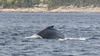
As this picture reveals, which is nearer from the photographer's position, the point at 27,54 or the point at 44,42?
the point at 27,54

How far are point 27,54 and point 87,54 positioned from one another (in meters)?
5.17

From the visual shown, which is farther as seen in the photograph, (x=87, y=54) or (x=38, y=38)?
(x=38, y=38)

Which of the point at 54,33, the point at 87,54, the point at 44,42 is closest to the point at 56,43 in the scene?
the point at 44,42

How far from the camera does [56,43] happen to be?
47.7 metres

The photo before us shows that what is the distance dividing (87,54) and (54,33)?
15.0 meters

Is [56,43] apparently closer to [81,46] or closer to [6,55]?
[81,46]

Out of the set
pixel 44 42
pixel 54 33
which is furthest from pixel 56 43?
pixel 54 33

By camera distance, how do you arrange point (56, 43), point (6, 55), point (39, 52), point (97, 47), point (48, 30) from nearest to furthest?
1. point (6, 55)
2. point (39, 52)
3. point (97, 47)
4. point (56, 43)
5. point (48, 30)

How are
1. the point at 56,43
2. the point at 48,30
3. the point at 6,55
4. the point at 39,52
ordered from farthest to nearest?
1. the point at 48,30
2. the point at 56,43
3. the point at 39,52
4. the point at 6,55

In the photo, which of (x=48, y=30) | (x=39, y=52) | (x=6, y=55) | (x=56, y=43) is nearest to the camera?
(x=6, y=55)

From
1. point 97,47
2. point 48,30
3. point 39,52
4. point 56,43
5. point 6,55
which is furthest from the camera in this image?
point 48,30

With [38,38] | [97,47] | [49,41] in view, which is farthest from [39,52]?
[38,38]

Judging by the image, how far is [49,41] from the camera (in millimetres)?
50062

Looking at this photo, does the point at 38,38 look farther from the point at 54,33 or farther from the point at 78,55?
the point at 78,55
